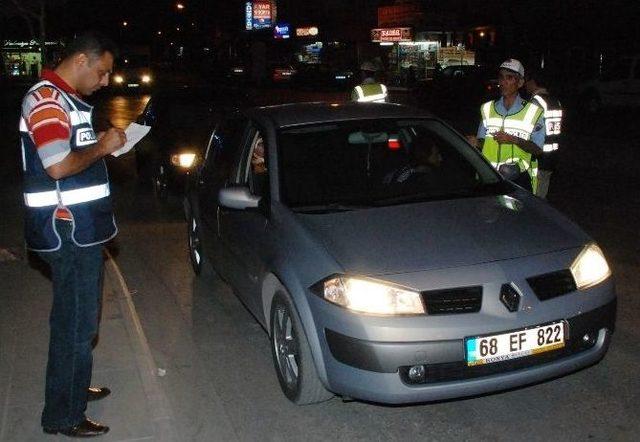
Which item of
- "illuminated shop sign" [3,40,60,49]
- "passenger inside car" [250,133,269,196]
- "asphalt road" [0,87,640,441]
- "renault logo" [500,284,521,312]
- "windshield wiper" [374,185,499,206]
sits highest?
"illuminated shop sign" [3,40,60,49]

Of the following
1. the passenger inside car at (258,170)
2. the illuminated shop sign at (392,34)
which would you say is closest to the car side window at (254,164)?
the passenger inside car at (258,170)

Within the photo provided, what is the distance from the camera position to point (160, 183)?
1048cm

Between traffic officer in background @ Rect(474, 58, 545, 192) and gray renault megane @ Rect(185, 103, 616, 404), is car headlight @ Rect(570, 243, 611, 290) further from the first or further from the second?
traffic officer in background @ Rect(474, 58, 545, 192)

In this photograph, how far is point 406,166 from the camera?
16.8ft

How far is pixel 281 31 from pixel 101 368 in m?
64.6

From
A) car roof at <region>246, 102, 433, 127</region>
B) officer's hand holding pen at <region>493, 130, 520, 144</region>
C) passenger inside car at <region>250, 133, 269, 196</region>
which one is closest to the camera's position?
passenger inside car at <region>250, 133, 269, 196</region>

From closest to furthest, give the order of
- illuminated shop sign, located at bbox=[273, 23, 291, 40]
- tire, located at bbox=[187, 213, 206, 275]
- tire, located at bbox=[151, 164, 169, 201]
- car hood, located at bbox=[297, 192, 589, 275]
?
1. car hood, located at bbox=[297, 192, 589, 275]
2. tire, located at bbox=[187, 213, 206, 275]
3. tire, located at bbox=[151, 164, 169, 201]
4. illuminated shop sign, located at bbox=[273, 23, 291, 40]

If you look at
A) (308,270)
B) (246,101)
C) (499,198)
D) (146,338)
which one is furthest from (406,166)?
(246,101)

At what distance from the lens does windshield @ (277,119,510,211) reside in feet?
15.5

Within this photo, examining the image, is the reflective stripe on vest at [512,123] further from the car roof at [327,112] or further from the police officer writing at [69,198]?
the police officer writing at [69,198]

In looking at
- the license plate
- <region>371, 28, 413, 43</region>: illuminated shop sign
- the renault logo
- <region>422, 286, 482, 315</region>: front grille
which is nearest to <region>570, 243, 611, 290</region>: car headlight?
the license plate

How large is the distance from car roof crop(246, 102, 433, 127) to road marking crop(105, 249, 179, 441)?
1689 mm

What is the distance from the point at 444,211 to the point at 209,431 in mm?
1797

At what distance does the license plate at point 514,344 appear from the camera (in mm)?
3648
